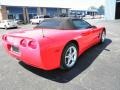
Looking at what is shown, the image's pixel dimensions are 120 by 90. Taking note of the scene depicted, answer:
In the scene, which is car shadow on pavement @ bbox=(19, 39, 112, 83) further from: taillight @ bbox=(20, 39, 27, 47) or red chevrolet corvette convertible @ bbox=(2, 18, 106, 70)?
taillight @ bbox=(20, 39, 27, 47)

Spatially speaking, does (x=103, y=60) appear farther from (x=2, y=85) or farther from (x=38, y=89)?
(x=2, y=85)

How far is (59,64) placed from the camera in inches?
151

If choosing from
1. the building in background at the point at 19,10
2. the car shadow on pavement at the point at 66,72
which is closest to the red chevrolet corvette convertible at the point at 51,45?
the car shadow on pavement at the point at 66,72

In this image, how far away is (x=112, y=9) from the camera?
29.2m

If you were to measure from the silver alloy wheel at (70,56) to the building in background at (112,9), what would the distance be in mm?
26595

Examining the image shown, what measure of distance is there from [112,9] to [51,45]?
28.1m

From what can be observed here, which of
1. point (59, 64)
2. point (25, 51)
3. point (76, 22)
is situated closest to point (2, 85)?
point (25, 51)

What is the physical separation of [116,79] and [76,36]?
150cm

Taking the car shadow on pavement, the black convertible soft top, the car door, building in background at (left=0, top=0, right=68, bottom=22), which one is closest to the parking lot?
the car shadow on pavement

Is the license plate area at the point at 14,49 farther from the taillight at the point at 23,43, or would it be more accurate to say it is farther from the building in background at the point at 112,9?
the building in background at the point at 112,9

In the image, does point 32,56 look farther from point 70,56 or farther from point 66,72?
Answer: point 70,56

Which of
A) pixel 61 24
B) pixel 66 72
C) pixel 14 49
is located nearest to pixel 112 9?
pixel 61 24

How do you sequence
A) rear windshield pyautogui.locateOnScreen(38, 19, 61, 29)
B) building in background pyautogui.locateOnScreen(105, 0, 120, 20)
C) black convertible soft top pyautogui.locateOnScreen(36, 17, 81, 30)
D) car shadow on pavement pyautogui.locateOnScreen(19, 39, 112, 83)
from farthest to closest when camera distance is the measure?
building in background pyautogui.locateOnScreen(105, 0, 120, 20), rear windshield pyautogui.locateOnScreen(38, 19, 61, 29), black convertible soft top pyautogui.locateOnScreen(36, 17, 81, 30), car shadow on pavement pyautogui.locateOnScreen(19, 39, 112, 83)

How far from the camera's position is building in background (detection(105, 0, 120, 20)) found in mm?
28906
